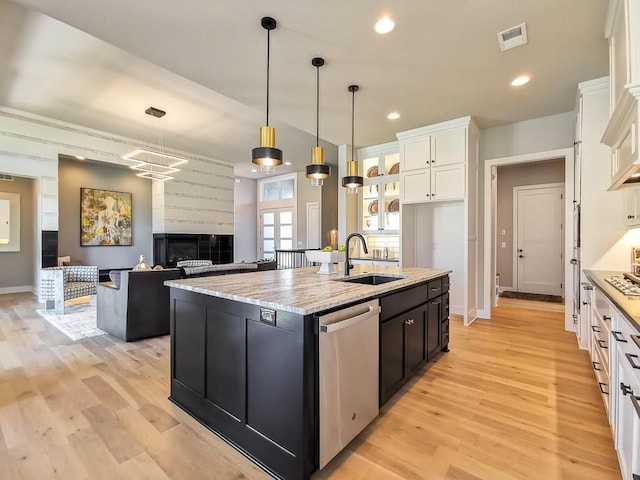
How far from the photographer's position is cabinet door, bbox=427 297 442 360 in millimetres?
2836

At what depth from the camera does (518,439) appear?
6.15 feet

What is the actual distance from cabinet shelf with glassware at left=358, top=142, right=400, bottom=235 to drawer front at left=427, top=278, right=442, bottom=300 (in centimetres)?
240

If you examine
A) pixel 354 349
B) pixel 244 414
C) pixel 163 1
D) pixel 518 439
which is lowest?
pixel 518 439

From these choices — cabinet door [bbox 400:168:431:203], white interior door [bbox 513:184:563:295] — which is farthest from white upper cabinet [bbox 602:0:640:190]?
white interior door [bbox 513:184:563:295]

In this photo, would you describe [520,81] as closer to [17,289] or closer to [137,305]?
[137,305]

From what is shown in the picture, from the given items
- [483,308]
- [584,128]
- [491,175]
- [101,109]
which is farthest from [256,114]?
[483,308]

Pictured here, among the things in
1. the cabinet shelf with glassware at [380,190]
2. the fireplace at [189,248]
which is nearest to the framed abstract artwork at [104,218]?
the fireplace at [189,248]

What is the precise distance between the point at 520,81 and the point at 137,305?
16.4ft

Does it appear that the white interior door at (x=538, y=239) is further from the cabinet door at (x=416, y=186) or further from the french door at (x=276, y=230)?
the french door at (x=276, y=230)

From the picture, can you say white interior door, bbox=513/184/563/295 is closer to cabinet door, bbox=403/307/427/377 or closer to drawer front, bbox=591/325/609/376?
drawer front, bbox=591/325/609/376

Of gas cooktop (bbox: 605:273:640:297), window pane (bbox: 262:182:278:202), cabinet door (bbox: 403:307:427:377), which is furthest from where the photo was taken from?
window pane (bbox: 262:182:278:202)

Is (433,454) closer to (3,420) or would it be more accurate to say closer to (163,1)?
(3,420)

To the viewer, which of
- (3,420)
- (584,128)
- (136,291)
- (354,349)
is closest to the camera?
(354,349)

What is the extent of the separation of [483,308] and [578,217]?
1843 mm
